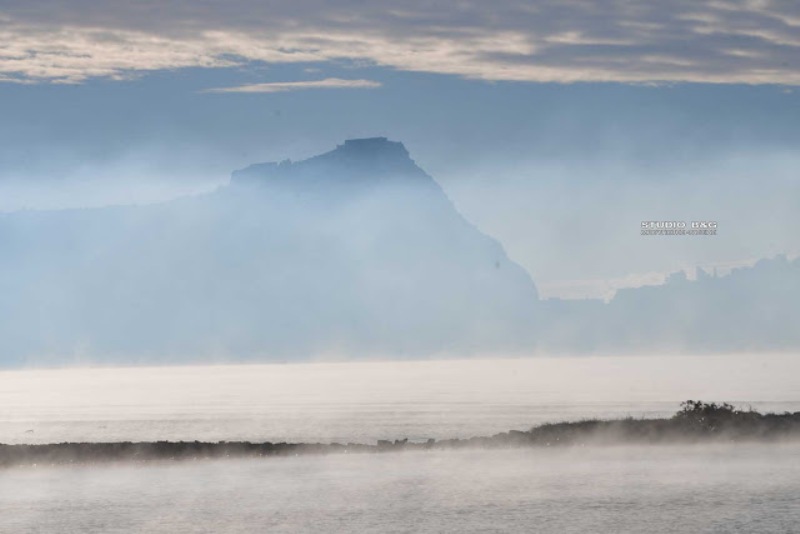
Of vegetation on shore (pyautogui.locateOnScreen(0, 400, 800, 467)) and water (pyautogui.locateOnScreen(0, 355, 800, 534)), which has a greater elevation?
vegetation on shore (pyautogui.locateOnScreen(0, 400, 800, 467))

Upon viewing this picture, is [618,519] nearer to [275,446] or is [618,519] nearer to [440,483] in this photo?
[440,483]

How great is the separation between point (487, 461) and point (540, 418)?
9492 cm

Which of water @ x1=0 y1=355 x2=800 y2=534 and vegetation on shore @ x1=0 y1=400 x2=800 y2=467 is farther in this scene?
vegetation on shore @ x1=0 y1=400 x2=800 y2=467

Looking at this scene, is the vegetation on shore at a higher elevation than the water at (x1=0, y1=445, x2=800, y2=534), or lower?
higher

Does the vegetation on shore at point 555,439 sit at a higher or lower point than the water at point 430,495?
higher

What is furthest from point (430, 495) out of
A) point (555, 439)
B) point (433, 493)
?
point (555, 439)

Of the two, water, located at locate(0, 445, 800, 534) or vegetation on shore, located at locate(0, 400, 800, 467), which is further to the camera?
vegetation on shore, located at locate(0, 400, 800, 467)

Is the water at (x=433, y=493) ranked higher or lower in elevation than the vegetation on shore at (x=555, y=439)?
lower

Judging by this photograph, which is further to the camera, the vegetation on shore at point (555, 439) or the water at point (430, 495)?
the vegetation on shore at point (555, 439)

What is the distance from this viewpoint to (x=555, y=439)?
10212cm

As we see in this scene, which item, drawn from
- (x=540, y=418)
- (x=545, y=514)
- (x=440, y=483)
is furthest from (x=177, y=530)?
(x=540, y=418)

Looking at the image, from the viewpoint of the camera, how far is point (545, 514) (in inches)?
2341

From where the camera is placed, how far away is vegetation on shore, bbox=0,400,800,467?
93.0m

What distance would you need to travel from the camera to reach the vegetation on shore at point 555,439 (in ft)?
305
